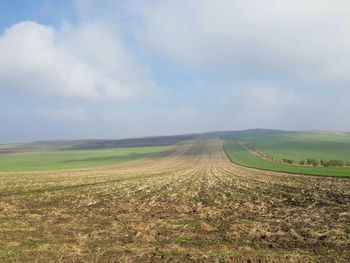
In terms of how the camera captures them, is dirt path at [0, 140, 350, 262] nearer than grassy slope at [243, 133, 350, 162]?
Yes

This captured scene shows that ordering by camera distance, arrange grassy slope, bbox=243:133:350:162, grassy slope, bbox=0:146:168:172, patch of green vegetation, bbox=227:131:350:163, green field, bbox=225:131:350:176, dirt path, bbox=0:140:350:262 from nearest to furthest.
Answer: dirt path, bbox=0:140:350:262, green field, bbox=225:131:350:176, grassy slope, bbox=0:146:168:172, patch of green vegetation, bbox=227:131:350:163, grassy slope, bbox=243:133:350:162

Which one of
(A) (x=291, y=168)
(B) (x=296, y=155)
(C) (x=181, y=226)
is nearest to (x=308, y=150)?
(B) (x=296, y=155)

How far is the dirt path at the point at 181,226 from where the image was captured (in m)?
13.3

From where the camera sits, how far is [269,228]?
1686 cm

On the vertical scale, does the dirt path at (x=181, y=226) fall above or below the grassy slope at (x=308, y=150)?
above

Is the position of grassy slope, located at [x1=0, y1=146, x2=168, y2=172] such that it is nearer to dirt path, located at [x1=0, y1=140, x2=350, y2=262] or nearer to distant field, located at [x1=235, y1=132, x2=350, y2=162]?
distant field, located at [x1=235, y1=132, x2=350, y2=162]

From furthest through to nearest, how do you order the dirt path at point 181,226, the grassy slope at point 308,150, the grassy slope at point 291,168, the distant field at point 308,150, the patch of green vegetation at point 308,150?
the distant field at point 308,150, the grassy slope at point 308,150, the patch of green vegetation at point 308,150, the grassy slope at point 291,168, the dirt path at point 181,226

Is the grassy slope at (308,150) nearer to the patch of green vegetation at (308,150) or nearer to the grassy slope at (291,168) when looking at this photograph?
the patch of green vegetation at (308,150)

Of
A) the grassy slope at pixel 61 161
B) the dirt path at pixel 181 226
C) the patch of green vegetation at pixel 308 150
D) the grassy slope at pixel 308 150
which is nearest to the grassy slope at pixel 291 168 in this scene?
the patch of green vegetation at pixel 308 150

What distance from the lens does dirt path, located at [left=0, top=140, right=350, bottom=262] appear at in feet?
43.7

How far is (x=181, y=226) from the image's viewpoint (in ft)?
58.3

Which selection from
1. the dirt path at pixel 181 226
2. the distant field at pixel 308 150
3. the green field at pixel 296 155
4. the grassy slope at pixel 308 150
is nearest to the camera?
the dirt path at pixel 181 226

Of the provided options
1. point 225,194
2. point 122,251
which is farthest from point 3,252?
point 225,194

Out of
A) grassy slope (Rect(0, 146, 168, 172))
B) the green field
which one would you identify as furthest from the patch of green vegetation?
grassy slope (Rect(0, 146, 168, 172))
